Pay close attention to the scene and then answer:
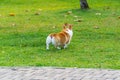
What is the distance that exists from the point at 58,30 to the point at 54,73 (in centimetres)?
590

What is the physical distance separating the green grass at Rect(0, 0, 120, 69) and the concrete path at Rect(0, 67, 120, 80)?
539 millimetres

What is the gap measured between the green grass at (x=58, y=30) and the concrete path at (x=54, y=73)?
0.54 metres

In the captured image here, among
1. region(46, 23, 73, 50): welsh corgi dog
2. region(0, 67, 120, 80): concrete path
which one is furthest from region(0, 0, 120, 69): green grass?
region(0, 67, 120, 80): concrete path

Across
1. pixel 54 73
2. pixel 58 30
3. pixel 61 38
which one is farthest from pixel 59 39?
pixel 58 30

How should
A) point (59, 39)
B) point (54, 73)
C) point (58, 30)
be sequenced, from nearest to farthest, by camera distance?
1. point (54, 73)
2. point (59, 39)
3. point (58, 30)

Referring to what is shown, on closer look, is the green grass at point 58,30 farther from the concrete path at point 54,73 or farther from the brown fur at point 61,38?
the concrete path at point 54,73

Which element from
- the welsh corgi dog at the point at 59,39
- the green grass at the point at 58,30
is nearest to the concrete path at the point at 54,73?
the green grass at the point at 58,30

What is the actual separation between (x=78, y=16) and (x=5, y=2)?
29.0ft

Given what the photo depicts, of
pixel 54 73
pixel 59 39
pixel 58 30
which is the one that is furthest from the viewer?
pixel 58 30

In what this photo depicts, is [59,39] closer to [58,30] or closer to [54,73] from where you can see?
[54,73]

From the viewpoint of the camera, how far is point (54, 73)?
29.7 ft

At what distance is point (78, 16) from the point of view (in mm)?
17828

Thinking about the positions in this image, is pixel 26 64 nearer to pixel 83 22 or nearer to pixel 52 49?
pixel 52 49

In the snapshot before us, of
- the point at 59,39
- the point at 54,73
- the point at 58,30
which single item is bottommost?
the point at 54,73
